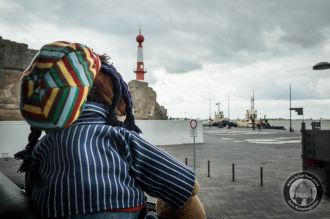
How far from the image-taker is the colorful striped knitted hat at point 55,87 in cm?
135

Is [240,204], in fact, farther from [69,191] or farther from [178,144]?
[178,144]

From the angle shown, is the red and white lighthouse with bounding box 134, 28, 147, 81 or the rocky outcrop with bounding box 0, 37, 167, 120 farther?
the red and white lighthouse with bounding box 134, 28, 147, 81

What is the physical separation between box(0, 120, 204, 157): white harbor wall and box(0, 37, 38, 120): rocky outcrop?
1020 mm

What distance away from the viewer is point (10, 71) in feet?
48.8

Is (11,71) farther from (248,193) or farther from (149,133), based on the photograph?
(248,193)

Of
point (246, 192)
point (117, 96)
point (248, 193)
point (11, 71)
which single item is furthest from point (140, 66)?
point (117, 96)

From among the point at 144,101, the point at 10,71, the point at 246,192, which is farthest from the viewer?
the point at 144,101

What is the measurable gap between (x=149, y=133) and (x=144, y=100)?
7.31m

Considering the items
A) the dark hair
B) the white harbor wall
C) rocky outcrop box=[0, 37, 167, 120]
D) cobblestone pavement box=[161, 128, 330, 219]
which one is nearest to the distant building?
the white harbor wall

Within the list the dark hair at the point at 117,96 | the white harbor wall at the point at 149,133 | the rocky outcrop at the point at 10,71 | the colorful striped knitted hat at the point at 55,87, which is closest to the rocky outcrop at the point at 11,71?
the rocky outcrop at the point at 10,71

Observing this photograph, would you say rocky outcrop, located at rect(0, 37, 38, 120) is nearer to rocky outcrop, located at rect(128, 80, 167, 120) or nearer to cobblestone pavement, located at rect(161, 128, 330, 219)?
cobblestone pavement, located at rect(161, 128, 330, 219)

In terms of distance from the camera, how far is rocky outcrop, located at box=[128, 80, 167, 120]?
2738cm

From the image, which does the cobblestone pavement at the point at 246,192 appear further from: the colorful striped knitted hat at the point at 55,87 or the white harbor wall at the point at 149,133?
the white harbor wall at the point at 149,133

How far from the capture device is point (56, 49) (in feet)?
4.77
